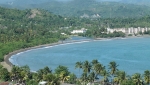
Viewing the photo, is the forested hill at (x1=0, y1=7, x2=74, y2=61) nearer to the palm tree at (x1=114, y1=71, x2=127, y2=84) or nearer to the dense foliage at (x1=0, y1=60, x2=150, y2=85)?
the dense foliage at (x1=0, y1=60, x2=150, y2=85)

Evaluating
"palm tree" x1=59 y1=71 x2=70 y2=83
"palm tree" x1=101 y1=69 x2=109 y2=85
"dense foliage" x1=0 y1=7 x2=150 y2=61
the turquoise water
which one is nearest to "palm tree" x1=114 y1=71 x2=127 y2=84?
"palm tree" x1=101 y1=69 x2=109 y2=85

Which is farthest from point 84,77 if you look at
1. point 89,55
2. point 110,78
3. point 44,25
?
point 44,25

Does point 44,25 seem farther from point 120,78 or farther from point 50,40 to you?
point 120,78

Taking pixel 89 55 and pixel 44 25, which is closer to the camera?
pixel 89 55

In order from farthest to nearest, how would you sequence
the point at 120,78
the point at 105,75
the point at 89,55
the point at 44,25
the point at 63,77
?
the point at 44,25
the point at 89,55
the point at 105,75
the point at 63,77
the point at 120,78

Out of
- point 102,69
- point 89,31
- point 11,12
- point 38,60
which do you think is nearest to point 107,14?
point 11,12

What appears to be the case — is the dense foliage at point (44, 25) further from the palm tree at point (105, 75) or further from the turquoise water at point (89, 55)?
the palm tree at point (105, 75)

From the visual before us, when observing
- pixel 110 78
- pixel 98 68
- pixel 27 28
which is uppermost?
pixel 27 28

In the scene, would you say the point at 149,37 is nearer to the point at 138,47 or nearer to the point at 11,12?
the point at 138,47

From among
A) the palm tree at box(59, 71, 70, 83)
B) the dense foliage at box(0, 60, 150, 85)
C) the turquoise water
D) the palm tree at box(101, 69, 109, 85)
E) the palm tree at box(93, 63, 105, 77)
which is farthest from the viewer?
the turquoise water
